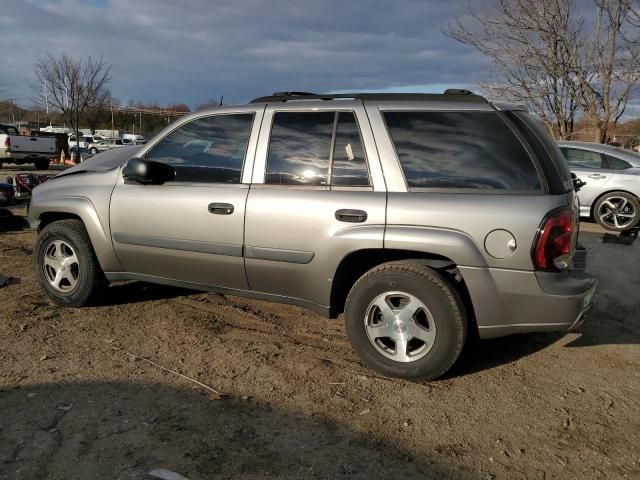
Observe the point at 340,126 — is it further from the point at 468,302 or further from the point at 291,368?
the point at 291,368

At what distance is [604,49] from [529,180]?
12.7 m

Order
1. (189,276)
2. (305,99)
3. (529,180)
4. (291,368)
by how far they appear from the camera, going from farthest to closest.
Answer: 1. (189,276)
2. (305,99)
3. (291,368)
4. (529,180)

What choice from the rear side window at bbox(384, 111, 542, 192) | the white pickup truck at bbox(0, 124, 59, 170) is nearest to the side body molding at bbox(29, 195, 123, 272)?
the rear side window at bbox(384, 111, 542, 192)

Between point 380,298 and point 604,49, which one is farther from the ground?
point 604,49

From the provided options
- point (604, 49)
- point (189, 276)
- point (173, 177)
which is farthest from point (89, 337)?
point (604, 49)

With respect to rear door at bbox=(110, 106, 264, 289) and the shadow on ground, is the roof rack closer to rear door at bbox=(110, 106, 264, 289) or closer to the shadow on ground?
rear door at bbox=(110, 106, 264, 289)

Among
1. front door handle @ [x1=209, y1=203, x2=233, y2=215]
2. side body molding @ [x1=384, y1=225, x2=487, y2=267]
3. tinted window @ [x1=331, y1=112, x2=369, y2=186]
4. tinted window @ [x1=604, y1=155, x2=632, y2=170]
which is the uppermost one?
tinted window @ [x1=604, y1=155, x2=632, y2=170]

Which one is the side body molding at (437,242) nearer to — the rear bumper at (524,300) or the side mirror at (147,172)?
the rear bumper at (524,300)

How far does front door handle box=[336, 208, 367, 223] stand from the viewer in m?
3.57

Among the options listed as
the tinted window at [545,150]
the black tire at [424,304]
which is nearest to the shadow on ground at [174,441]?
the black tire at [424,304]

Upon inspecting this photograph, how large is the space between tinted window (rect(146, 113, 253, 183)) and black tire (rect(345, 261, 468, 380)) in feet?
4.19

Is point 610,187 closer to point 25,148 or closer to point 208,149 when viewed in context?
point 208,149

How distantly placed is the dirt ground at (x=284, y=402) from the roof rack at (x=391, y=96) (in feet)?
6.08

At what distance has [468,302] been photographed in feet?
11.6
